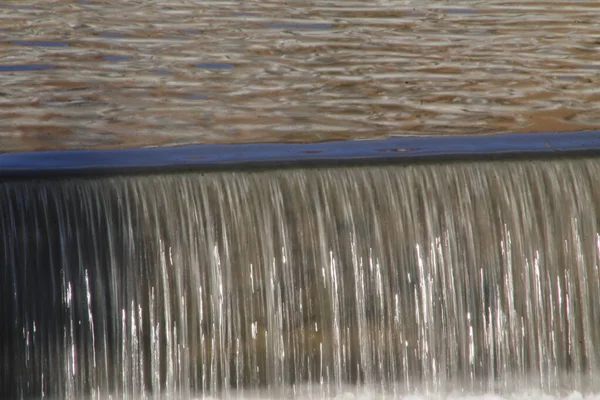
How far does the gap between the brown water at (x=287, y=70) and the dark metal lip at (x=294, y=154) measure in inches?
3.5

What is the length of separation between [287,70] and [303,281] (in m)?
1.50

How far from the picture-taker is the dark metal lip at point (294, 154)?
15.9 feet

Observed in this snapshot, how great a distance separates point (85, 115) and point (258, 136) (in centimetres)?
84

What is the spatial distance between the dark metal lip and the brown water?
88mm

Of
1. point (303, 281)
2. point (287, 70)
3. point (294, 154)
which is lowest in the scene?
point (303, 281)

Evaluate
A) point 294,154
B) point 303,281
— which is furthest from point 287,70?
point 303,281

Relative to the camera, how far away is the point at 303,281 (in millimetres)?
4859

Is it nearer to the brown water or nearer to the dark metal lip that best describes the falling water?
the dark metal lip

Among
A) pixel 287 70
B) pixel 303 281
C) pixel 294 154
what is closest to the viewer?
pixel 303 281

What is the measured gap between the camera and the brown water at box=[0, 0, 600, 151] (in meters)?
5.34

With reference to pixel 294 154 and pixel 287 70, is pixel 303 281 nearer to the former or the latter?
pixel 294 154

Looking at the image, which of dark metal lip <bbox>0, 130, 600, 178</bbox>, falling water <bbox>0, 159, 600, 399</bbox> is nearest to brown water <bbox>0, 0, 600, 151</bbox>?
dark metal lip <bbox>0, 130, 600, 178</bbox>

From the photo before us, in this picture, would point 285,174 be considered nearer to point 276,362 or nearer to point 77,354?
point 276,362

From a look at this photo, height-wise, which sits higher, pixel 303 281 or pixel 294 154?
pixel 294 154
